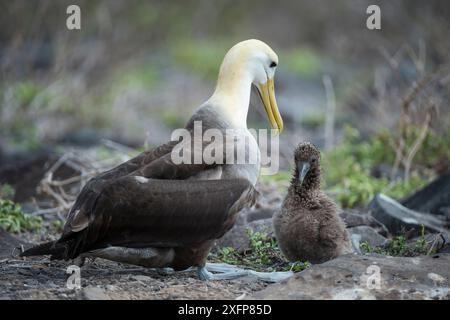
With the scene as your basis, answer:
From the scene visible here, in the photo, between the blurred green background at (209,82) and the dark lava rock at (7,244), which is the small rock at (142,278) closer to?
the dark lava rock at (7,244)

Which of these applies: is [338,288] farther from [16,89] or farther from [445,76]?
[16,89]

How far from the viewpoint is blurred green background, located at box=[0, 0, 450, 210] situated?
7781 millimetres

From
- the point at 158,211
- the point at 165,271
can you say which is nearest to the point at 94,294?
the point at 158,211

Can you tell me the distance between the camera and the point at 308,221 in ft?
15.7

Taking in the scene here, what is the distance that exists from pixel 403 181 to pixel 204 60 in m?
9.99

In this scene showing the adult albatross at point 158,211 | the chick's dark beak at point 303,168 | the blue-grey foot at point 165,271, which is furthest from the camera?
the chick's dark beak at point 303,168

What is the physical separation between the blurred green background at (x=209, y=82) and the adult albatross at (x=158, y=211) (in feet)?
6.14

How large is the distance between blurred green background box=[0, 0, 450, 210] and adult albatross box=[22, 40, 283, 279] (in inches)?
73.7

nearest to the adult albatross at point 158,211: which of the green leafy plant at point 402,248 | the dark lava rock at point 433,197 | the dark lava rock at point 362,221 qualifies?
the green leafy plant at point 402,248

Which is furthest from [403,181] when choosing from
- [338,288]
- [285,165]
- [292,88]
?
[292,88]

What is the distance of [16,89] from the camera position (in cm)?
1075

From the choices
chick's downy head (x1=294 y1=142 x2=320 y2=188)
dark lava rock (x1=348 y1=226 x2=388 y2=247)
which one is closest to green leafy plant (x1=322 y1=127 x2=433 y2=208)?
dark lava rock (x1=348 y1=226 x2=388 y2=247)

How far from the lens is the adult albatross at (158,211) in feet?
14.5

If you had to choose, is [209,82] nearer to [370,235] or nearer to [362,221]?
[362,221]
